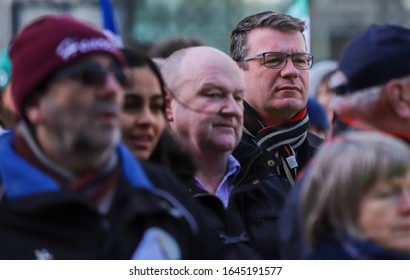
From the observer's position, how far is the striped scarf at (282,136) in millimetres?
4754

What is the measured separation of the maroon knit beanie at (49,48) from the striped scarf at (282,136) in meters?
1.66

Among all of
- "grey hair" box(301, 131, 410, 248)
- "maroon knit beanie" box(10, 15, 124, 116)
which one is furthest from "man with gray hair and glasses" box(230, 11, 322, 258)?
"maroon knit beanie" box(10, 15, 124, 116)

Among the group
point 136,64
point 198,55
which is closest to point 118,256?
point 136,64

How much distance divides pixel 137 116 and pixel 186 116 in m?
0.58

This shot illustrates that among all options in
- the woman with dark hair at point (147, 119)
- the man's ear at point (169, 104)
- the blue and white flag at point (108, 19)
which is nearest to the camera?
the woman with dark hair at point (147, 119)

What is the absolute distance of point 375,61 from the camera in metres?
3.68

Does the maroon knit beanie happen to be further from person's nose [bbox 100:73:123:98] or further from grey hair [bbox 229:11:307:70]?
grey hair [bbox 229:11:307:70]

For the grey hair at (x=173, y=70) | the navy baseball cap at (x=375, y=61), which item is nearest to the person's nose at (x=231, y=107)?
→ the grey hair at (x=173, y=70)

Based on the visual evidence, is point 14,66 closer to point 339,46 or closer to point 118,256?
point 118,256

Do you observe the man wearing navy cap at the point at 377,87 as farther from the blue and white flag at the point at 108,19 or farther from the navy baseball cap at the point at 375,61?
the blue and white flag at the point at 108,19

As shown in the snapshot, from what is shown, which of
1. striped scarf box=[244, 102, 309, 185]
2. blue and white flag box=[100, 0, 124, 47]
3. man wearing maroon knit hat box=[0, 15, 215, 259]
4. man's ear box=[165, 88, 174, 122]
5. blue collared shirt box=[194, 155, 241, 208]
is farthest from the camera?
striped scarf box=[244, 102, 309, 185]

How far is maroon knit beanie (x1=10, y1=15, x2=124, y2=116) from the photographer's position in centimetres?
308

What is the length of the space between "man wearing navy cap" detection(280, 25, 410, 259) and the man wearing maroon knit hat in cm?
81

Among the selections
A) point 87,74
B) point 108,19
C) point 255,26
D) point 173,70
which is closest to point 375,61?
point 173,70
